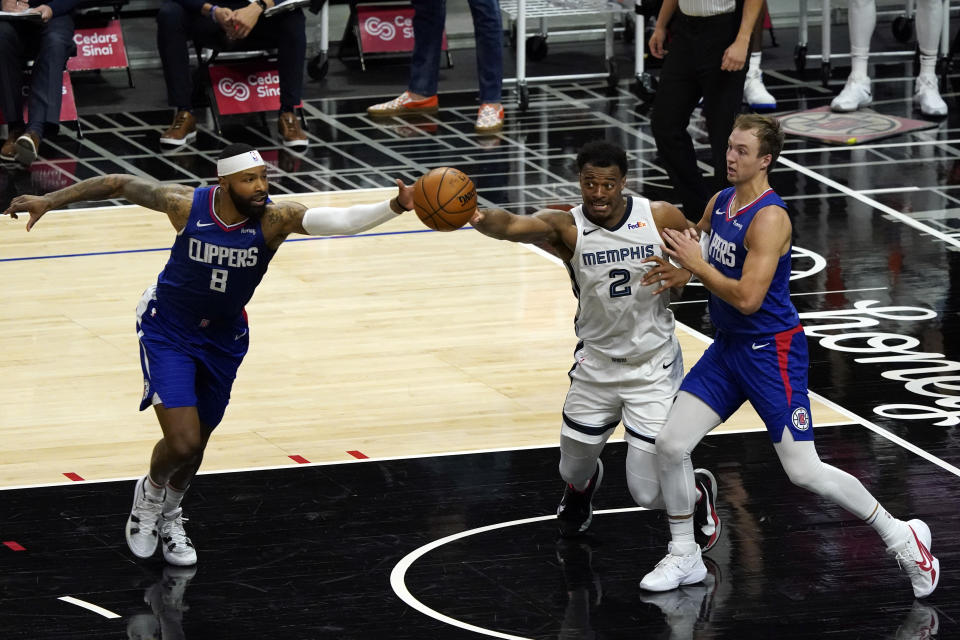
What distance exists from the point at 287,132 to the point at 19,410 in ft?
16.2

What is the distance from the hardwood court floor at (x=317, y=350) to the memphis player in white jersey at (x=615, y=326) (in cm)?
119

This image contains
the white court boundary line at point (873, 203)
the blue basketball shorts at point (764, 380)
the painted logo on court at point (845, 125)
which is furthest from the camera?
the painted logo on court at point (845, 125)

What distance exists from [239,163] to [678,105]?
4199 mm

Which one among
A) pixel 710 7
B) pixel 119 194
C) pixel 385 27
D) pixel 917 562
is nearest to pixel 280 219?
pixel 119 194

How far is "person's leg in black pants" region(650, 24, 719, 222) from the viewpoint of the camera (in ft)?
30.6

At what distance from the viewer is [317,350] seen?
8.30 meters

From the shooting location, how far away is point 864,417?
24.0ft

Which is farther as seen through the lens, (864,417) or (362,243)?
(362,243)

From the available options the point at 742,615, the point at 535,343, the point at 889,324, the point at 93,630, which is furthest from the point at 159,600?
the point at 889,324

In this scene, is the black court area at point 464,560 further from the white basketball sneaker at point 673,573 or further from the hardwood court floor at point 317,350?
the hardwood court floor at point 317,350

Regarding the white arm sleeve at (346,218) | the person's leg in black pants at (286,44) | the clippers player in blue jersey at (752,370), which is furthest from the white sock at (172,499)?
the person's leg in black pants at (286,44)

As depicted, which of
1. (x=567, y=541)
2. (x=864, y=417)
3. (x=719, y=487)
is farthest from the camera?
(x=864, y=417)

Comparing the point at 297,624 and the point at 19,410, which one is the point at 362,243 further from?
the point at 297,624

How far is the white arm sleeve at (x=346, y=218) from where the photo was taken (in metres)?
5.65
